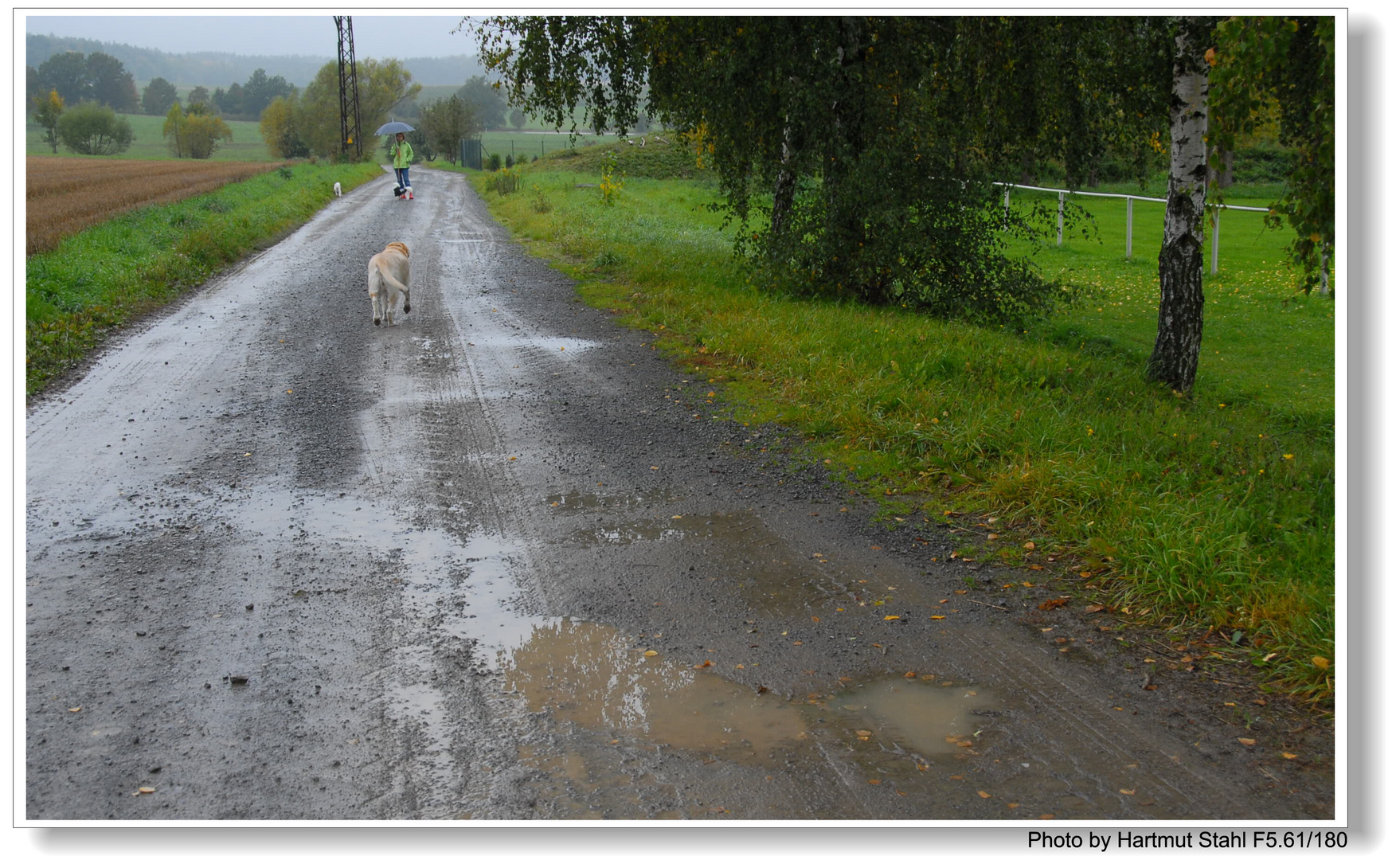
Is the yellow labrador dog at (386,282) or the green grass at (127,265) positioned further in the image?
the yellow labrador dog at (386,282)

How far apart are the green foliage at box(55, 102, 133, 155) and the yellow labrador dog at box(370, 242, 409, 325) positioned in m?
60.4

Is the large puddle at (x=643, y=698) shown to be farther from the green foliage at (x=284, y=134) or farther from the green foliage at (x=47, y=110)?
the green foliage at (x=284, y=134)

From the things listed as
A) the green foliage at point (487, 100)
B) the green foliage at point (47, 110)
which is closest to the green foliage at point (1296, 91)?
the green foliage at point (47, 110)

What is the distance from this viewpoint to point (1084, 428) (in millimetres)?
6461

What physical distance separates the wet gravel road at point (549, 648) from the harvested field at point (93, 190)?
247 inches

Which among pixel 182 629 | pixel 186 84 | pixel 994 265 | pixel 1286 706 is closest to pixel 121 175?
pixel 994 265

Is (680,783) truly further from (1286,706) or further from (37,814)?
(1286,706)

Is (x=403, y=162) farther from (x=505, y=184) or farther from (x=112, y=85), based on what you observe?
(x=112, y=85)

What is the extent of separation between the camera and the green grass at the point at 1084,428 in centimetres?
431

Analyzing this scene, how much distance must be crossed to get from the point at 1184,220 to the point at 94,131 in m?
75.6

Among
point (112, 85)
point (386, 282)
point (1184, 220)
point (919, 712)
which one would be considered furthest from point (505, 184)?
point (112, 85)

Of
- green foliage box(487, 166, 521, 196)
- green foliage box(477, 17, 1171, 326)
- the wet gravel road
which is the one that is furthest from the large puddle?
green foliage box(487, 166, 521, 196)

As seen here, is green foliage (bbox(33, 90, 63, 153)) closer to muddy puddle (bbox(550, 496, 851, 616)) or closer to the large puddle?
muddy puddle (bbox(550, 496, 851, 616))
